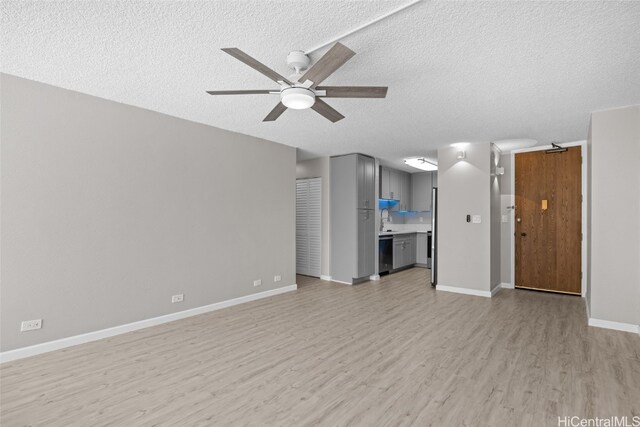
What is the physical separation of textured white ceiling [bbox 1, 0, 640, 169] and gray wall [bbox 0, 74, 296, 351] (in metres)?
0.35

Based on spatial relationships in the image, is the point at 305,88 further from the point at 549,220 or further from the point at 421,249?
the point at 421,249

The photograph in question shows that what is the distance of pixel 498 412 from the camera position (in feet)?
7.16

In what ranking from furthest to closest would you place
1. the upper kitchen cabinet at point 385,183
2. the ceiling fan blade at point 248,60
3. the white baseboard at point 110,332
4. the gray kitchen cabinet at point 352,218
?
1. the upper kitchen cabinet at point 385,183
2. the gray kitchen cabinet at point 352,218
3. the white baseboard at point 110,332
4. the ceiling fan blade at point 248,60

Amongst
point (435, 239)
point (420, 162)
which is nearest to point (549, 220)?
point (435, 239)

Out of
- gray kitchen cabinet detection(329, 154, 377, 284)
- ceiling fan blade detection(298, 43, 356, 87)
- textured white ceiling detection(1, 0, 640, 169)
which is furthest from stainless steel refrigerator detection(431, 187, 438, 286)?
ceiling fan blade detection(298, 43, 356, 87)

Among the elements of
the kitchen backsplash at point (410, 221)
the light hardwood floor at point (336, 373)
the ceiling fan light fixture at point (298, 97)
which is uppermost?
the ceiling fan light fixture at point (298, 97)

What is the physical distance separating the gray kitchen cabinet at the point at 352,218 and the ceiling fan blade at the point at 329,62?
4.04 m

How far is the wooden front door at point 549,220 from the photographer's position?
5418mm

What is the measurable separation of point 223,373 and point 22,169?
2.57m

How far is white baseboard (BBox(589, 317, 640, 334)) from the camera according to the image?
369 cm

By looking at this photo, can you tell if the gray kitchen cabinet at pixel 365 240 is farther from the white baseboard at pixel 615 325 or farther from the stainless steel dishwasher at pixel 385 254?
the white baseboard at pixel 615 325

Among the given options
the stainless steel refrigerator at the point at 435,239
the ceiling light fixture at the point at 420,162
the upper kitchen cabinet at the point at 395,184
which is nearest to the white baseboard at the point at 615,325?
the stainless steel refrigerator at the point at 435,239

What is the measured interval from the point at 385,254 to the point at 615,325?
3959 millimetres

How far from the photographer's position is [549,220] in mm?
5617
